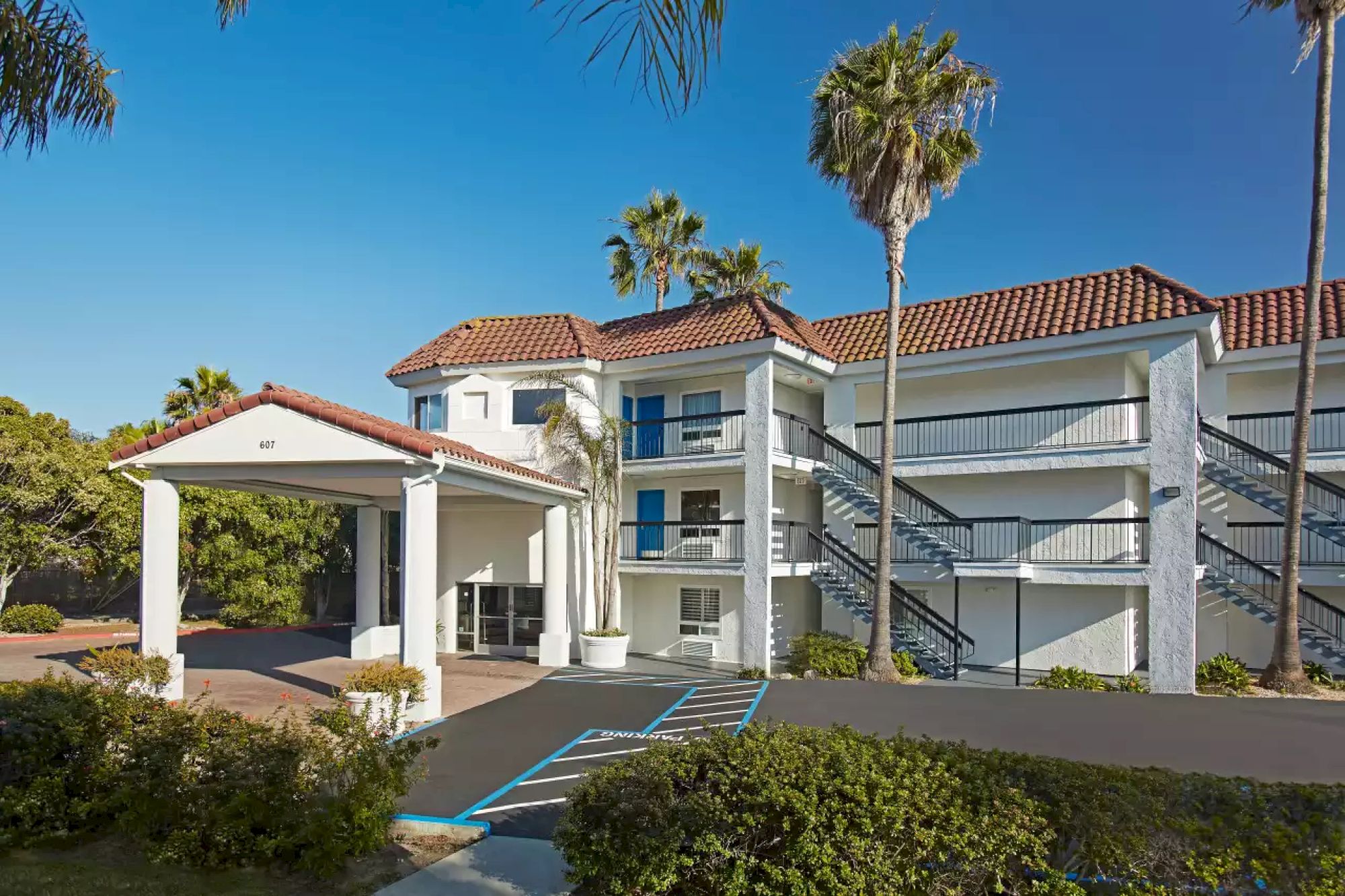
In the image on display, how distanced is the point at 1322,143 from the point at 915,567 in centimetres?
1134

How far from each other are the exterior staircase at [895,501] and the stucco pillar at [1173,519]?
12.6 ft

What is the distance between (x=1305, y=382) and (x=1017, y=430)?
575 cm

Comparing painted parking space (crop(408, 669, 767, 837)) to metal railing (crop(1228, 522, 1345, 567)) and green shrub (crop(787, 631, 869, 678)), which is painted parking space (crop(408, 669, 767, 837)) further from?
metal railing (crop(1228, 522, 1345, 567))

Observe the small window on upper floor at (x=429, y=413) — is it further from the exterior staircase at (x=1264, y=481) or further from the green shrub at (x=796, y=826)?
the exterior staircase at (x=1264, y=481)

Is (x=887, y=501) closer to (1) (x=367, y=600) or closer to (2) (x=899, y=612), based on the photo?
(2) (x=899, y=612)

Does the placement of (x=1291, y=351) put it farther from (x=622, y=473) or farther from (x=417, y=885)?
(x=417, y=885)

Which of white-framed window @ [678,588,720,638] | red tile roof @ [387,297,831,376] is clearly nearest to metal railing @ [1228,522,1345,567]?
red tile roof @ [387,297,831,376]

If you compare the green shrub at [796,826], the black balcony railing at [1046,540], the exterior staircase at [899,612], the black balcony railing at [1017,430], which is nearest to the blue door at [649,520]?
the exterior staircase at [899,612]

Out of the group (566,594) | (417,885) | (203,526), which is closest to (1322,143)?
(566,594)

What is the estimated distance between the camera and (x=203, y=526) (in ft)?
89.7

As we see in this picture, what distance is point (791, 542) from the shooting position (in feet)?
71.8

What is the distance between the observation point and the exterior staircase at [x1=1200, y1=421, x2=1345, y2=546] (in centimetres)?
1786

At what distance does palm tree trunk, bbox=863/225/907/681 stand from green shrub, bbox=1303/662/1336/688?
8054 millimetres

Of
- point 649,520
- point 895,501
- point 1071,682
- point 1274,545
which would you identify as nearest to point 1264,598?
point 1274,545
